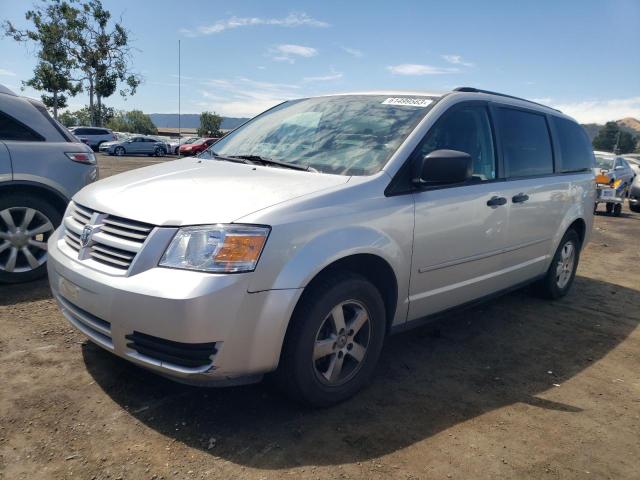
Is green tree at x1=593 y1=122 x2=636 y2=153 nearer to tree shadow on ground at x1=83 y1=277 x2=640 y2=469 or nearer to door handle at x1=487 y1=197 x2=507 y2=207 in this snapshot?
tree shadow on ground at x1=83 y1=277 x2=640 y2=469

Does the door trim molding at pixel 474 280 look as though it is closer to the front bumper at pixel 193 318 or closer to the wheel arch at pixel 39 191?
the front bumper at pixel 193 318

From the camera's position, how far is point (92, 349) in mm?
3416

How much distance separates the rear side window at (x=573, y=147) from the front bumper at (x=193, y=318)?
3565 mm

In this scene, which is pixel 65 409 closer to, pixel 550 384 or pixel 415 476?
pixel 415 476

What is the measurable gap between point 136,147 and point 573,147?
3071 cm

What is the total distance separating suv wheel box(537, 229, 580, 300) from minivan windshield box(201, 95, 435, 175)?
7.98 ft

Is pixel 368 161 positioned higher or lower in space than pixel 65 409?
higher

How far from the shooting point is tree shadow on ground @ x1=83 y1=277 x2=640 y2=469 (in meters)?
2.54

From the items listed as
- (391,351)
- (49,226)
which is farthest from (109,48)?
(391,351)

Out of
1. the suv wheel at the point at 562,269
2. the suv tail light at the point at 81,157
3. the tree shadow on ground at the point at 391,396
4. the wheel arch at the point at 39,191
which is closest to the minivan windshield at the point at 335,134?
the tree shadow on ground at the point at 391,396

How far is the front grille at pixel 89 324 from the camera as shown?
2.60m

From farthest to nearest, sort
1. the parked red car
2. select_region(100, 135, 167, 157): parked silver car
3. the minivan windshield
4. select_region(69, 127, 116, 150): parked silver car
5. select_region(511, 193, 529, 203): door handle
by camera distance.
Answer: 1. select_region(69, 127, 116, 150): parked silver car
2. select_region(100, 135, 167, 157): parked silver car
3. the parked red car
4. select_region(511, 193, 529, 203): door handle
5. the minivan windshield

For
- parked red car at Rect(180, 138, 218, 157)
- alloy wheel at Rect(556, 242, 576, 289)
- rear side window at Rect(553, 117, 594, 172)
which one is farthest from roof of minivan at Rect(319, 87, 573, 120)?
parked red car at Rect(180, 138, 218, 157)

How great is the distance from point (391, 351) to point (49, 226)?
3263 millimetres
